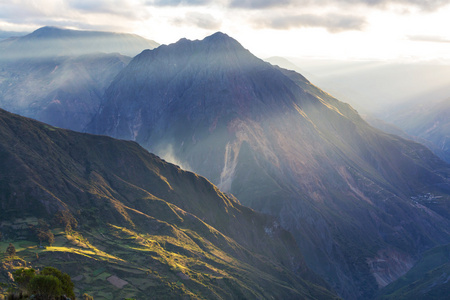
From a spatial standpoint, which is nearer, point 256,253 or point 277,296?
point 277,296

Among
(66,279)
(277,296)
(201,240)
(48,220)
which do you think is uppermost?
(66,279)

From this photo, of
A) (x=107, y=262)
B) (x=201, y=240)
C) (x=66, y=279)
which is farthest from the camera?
(x=201, y=240)

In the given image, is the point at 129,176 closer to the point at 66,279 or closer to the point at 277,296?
the point at 277,296

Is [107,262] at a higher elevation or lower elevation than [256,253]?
higher

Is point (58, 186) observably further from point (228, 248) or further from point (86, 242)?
point (228, 248)

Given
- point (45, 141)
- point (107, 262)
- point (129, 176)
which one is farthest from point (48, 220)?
point (129, 176)

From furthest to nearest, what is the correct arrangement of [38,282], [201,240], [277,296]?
1. [201,240]
2. [277,296]
3. [38,282]

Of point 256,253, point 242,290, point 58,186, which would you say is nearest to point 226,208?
point 256,253
